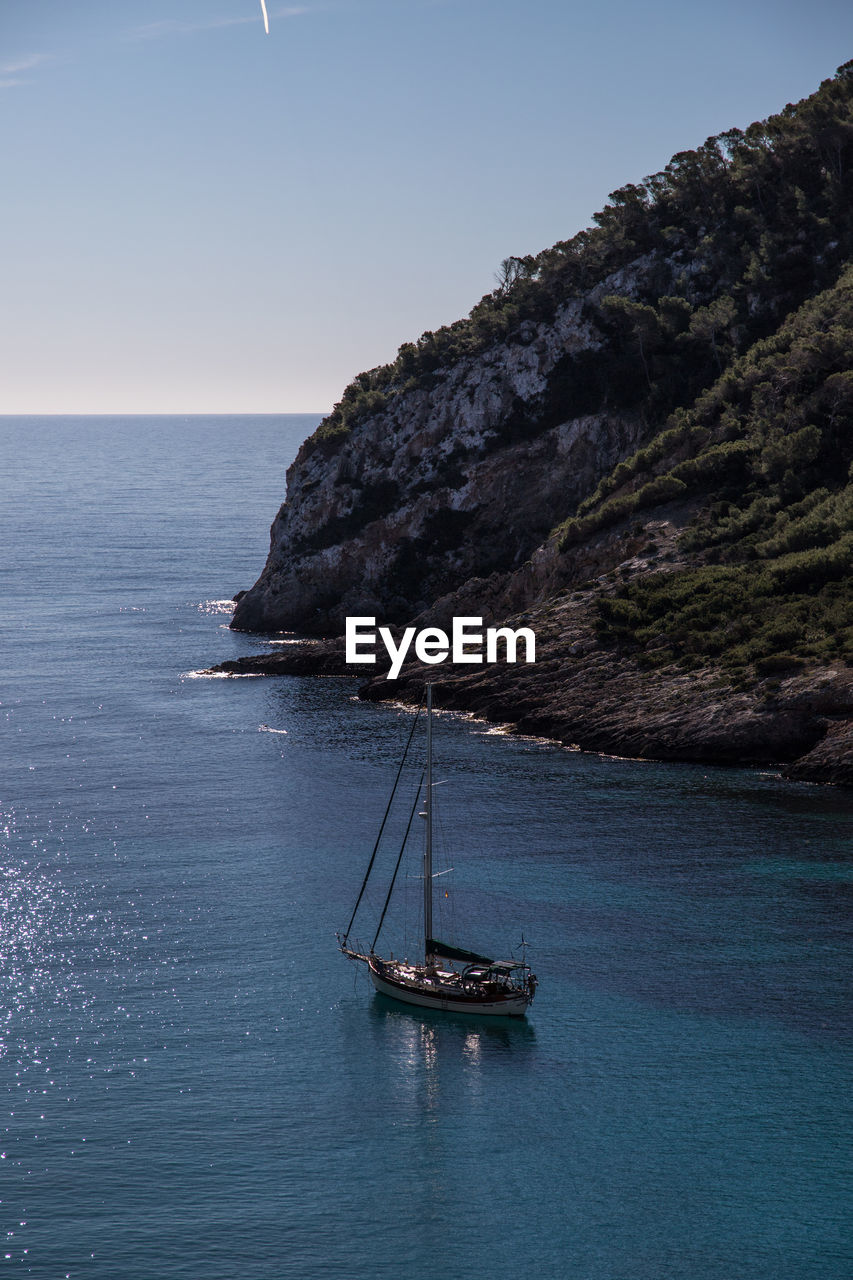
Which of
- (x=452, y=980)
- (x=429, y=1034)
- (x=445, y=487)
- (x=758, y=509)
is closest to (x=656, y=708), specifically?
(x=758, y=509)

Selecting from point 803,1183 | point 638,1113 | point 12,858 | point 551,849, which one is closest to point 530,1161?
point 638,1113

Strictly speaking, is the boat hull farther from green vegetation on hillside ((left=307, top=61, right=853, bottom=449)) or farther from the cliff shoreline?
green vegetation on hillside ((left=307, top=61, right=853, bottom=449))

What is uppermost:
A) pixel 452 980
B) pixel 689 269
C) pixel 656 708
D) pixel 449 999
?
pixel 689 269

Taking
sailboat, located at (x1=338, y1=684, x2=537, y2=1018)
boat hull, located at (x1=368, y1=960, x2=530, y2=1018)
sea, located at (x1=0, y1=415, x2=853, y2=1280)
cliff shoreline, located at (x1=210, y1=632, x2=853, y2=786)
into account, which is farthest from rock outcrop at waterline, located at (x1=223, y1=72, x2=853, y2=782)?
boat hull, located at (x1=368, y1=960, x2=530, y2=1018)

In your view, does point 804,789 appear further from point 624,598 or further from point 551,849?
point 624,598

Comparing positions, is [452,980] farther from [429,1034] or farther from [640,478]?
[640,478]

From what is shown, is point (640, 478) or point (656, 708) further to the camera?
point (640, 478)

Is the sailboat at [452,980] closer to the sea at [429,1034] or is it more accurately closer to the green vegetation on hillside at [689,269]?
the sea at [429,1034]
